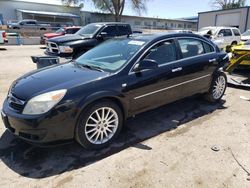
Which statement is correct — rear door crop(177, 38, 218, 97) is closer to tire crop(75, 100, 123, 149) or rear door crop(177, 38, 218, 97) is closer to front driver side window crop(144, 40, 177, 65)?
front driver side window crop(144, 40, 177, 65)

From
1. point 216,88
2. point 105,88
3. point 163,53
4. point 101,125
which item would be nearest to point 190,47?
point 163,53

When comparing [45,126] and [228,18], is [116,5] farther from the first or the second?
[45,126]

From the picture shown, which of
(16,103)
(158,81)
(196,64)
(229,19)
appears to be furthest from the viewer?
(229,19)

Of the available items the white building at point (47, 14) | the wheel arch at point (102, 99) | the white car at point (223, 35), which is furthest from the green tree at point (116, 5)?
the wheel arch at point (102, 99)

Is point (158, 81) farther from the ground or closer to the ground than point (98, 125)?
farther from the ground

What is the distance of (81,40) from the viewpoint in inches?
342

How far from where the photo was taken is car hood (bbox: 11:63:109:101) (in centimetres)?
298

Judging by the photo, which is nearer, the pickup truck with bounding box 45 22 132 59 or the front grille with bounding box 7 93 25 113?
the front grille with bounding box 7 93 25 113

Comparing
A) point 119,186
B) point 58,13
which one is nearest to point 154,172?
point 119,186

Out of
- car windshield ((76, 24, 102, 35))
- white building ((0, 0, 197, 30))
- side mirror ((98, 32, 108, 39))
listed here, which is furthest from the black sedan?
white building ((0, 0, 197, 30))

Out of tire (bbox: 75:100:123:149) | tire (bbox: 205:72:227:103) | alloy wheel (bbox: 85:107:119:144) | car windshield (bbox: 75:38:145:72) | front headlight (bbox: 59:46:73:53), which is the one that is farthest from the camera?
front headlight (bbox: 59:46:73:53)

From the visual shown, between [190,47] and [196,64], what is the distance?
1.22ft

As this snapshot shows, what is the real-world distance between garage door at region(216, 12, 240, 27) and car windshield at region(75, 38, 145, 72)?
28415mm

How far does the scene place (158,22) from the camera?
2372 inches
